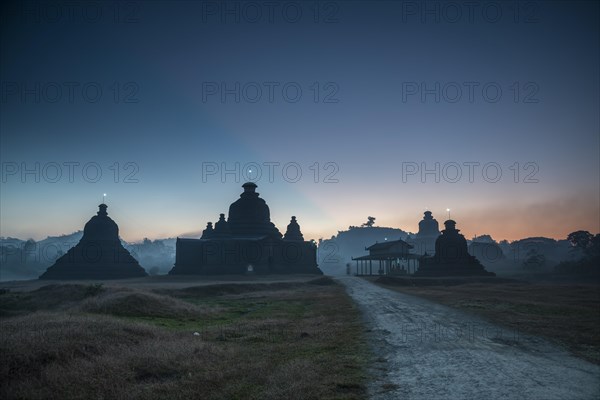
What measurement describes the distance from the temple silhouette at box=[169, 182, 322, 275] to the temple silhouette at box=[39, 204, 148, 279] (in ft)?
24.8

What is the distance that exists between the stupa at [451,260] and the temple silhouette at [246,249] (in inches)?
725

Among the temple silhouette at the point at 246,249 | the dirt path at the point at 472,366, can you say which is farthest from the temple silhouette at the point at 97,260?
the dirt path at the point at 472,366

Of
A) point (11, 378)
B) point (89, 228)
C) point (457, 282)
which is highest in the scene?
point (89, 228)

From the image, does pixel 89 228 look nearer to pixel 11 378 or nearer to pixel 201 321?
pixel 201 321

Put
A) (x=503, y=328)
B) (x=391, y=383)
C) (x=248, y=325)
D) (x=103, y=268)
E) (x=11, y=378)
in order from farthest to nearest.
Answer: (x=103, y=268)
(x=248, y=325)
(x=503, y=328)
(x=391, y=383)
(x=11, y=378)

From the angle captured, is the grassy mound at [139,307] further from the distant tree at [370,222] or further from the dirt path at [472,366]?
the distant tree at [370,222]

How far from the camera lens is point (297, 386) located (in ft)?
23.9

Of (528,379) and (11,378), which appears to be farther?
(528,379)

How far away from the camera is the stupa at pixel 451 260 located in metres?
57.6

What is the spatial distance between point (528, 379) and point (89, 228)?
7083cm

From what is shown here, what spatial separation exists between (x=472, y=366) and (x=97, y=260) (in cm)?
6377

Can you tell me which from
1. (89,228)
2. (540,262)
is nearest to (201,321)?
(89,228)

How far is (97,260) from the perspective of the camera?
61062 mm

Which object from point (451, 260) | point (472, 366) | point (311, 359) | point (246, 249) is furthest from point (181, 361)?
point (451, 260)
